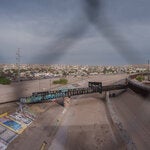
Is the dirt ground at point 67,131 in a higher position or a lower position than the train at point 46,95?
lower

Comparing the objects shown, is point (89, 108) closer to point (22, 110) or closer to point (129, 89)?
point (22, 110)

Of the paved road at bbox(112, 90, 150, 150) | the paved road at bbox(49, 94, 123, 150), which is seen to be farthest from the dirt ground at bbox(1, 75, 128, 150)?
the paved road at bbox(112, 90, 150, 150)

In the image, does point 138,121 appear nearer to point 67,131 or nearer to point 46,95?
point 67,131

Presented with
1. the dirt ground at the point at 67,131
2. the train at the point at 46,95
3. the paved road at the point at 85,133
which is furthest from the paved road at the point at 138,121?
the train at the point at 46,95

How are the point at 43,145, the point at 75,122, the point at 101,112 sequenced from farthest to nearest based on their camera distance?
the point at 101,112 < the point at 75,122 < the point at 43,145

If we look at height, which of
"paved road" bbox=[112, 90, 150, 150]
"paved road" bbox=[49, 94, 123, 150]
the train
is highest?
the train

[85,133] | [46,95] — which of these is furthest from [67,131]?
[46,95]

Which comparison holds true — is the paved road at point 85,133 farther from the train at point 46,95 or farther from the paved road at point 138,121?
the train at point 46,95

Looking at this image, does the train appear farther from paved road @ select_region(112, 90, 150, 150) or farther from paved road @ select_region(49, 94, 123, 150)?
paved road @ select_region(112, 90, 150, 150)

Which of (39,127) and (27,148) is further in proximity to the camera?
(39,127)

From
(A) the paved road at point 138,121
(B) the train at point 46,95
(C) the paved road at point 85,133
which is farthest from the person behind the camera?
(B) the train at point 46,95

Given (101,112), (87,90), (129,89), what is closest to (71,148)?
(101,112)
